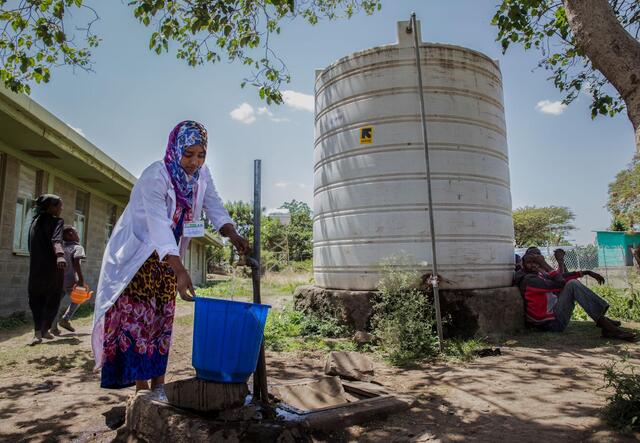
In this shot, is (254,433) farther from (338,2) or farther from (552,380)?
(338,2)

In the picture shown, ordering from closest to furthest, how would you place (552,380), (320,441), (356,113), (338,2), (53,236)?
(320,441) → (552,380) → (53,236) → (356,113) → (338,2)

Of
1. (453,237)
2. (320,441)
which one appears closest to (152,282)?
(320,441)

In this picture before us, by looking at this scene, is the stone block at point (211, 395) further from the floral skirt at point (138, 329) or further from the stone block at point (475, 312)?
the stone block at point (475, 312)

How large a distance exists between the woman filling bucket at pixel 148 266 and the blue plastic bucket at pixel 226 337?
437mm

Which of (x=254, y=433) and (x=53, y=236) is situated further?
(x=53, y=236)

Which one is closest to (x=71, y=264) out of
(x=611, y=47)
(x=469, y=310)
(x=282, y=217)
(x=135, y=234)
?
(x=135, y=234)

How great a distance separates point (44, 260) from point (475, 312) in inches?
196

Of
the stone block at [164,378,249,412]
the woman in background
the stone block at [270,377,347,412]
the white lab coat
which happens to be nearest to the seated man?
the stone block at [270,377,347,412]

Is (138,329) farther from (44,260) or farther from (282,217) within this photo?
(282,217)

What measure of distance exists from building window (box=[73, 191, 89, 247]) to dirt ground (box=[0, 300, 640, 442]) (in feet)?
20.1

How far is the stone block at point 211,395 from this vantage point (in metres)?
1.91

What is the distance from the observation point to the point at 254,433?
1.78 meters

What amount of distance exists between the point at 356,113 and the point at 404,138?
29.2 inches

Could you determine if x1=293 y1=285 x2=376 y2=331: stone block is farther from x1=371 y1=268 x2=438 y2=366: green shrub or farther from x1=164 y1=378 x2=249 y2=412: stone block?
x1=164 y1=378 x2=249 y2=412: stone block
